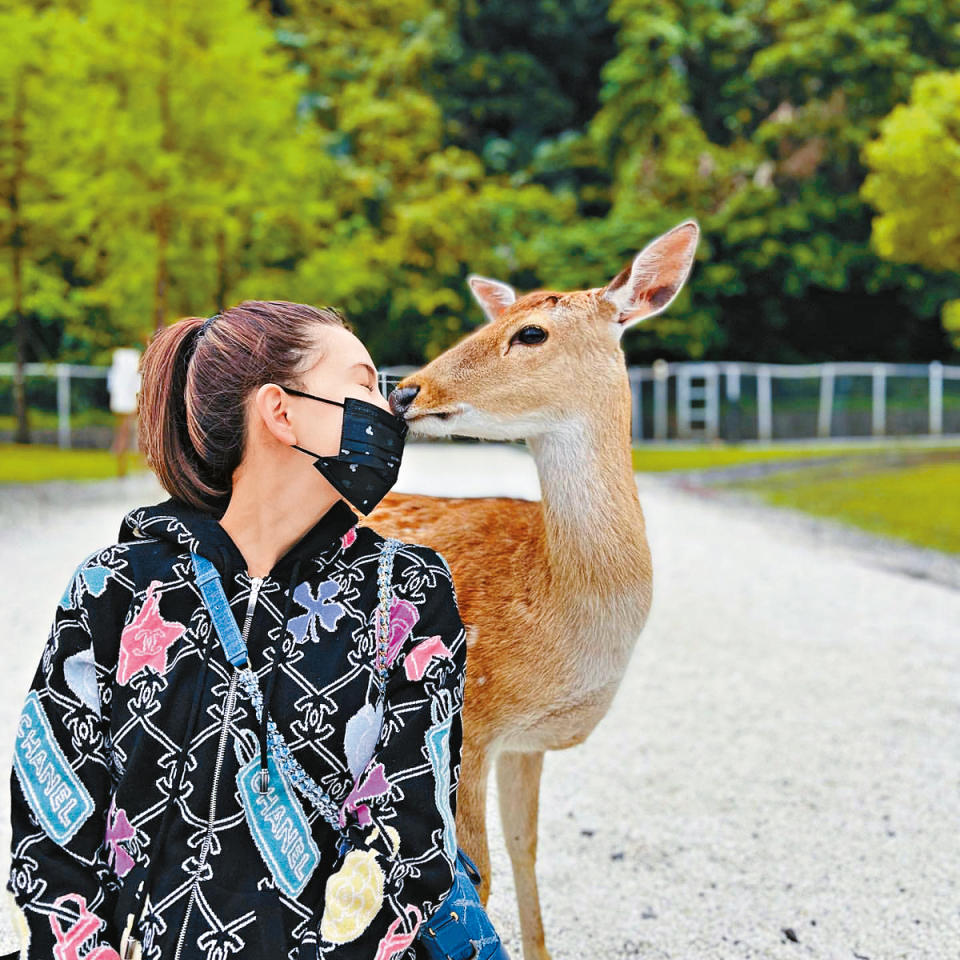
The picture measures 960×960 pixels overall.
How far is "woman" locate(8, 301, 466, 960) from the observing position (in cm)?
161

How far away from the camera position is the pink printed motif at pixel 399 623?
1.69 meters

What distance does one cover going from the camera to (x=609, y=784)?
4348 millimetres

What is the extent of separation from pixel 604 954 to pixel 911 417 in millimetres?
27101

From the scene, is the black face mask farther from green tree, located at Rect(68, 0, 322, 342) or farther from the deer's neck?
green tree, located at Rect(68, 0, 322, 342)

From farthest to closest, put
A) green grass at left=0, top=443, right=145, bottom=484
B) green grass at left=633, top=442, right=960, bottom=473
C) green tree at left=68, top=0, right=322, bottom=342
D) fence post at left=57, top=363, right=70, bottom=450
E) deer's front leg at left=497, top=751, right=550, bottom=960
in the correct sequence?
fence post at left=57, top=363, right=70, bottom=450, green grass at left=633, top=442, right=960, bottom=473, green tree at left=68, top=0, right=322, bottom=342, green grass at left=0, top=443, right=145, bottom=484, deer's front leg at left=497, top=751, right=550, bottom=960

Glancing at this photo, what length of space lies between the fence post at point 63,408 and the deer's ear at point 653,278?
23.8 metres

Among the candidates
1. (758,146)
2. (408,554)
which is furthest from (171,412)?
(758,146)

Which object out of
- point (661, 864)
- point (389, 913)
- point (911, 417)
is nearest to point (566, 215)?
point (911, 417)

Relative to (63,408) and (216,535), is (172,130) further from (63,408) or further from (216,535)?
(216,535)

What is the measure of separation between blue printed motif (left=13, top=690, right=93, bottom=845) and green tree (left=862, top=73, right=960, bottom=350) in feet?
69.9

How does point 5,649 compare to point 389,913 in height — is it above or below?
below

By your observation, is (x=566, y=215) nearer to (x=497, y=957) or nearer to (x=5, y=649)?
(x=5, y=649)

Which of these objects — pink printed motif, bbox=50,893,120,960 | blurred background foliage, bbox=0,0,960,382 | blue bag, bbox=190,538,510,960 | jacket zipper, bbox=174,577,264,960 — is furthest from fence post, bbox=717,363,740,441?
pink printed motif, bbox=50,893,120,960

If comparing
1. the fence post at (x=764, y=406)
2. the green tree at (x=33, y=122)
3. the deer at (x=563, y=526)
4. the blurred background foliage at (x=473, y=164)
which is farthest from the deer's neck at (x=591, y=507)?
the fence post at (x=764, y=406)
